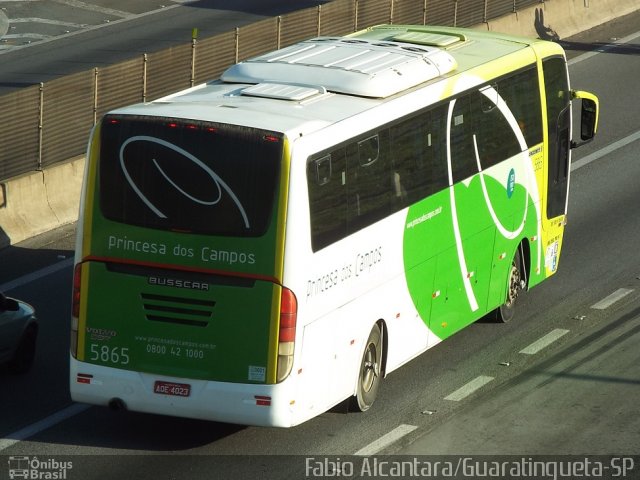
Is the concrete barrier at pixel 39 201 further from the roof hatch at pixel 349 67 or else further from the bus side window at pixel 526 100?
the bus side window at pixel 526 100

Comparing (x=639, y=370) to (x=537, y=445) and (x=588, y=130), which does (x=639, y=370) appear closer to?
(x=537, y=445)

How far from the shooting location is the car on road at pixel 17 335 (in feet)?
53.5

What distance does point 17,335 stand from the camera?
1645 cm

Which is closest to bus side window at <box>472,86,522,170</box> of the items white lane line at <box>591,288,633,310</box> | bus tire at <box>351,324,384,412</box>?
white lane line at <box>591,288,633,310</box>

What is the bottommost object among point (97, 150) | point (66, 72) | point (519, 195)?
point (66, 72)

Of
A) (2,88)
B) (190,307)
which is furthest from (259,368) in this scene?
(2,88)

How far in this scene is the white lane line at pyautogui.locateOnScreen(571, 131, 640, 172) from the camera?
2634 cm

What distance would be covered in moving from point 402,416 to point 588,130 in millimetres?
6101

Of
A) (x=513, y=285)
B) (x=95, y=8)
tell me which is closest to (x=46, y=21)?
(x=95, y=8)

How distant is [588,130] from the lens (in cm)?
2016

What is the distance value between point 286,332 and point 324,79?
119 inches

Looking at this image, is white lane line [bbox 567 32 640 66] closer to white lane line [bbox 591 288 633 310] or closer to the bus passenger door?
the bus passenger door

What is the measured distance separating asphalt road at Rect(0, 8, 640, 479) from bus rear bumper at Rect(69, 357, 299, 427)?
18.2 inches

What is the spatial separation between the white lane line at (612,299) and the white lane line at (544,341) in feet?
3.38
